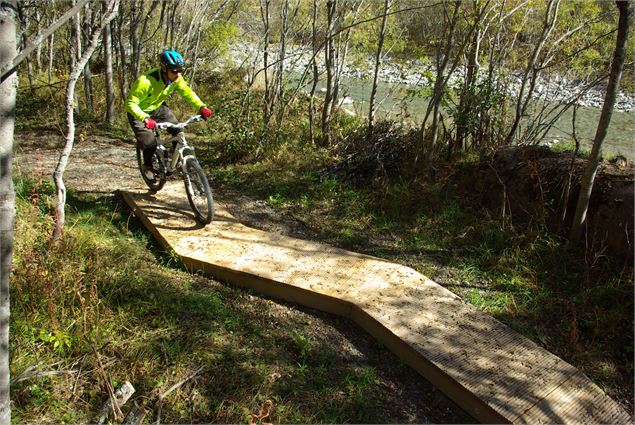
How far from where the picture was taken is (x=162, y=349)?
11.1 ft

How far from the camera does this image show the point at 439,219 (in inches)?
222

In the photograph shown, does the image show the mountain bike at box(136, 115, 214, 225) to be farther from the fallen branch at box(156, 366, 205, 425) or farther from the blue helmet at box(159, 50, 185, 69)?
the fallen branch at box(156, 366, 205, 425)

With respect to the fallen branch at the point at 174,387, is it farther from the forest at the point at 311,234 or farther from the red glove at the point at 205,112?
the red glove at the point at 205,112

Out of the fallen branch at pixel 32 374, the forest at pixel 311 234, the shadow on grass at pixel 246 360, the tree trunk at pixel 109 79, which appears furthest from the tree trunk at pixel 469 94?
the tree trunk at pixel 109 79

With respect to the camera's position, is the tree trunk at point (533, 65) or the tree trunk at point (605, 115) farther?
the tree trunk at point (533, 65)

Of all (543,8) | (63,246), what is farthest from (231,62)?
(63,246)

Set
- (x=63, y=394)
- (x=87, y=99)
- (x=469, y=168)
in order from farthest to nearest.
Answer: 1. (x=87, y=99)
2. (x=469, y=168)
3. (x=63, y=394)

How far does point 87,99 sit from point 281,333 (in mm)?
7373

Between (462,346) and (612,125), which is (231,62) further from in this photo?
(462,346)

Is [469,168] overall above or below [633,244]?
above

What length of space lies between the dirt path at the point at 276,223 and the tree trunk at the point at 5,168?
7.36 feet

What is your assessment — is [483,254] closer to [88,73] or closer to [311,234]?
[311,234]

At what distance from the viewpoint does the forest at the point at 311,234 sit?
312cm

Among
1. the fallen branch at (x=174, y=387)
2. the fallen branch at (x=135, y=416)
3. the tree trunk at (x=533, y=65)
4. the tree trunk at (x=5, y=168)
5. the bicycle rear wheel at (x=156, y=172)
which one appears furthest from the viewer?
Result: the tree trunk at (x=533, y=65)
